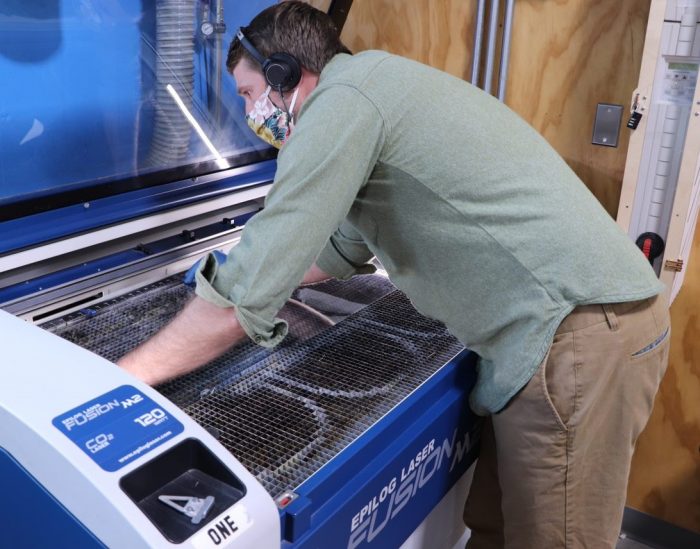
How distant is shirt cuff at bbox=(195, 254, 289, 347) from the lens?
3.79ft

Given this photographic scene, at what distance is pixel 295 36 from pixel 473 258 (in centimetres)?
54

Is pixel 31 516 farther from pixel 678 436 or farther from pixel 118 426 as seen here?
pixel 678 436

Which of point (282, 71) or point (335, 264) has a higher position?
point (282, 71)

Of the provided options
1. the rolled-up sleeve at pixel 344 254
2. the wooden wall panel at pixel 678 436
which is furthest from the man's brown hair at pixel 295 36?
the wooden wall panel at pixel 678 436

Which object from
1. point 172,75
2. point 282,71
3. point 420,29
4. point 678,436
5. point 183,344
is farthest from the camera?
point 678,436

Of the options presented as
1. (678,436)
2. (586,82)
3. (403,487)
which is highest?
(586,82)

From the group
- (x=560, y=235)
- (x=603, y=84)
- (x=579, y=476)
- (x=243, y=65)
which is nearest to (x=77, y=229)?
(x=243, y=65)

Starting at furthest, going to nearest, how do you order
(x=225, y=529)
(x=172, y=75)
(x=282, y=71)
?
(x=172, y=75) → (x=282, y=71) → (x=225, y=529)

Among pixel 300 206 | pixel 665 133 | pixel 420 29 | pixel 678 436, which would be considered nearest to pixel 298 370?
pixel 300 206

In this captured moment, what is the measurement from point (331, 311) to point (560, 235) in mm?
634

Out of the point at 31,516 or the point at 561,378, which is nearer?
the point at 31,516

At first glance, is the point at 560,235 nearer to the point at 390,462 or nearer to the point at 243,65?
the point at 390,462

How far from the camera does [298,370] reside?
1385 mm

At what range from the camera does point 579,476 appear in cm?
146
